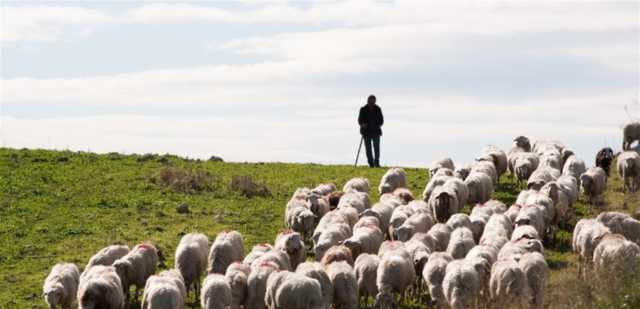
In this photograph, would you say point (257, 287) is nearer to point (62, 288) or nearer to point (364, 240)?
point (62, 288)

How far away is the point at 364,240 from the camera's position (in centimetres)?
2541

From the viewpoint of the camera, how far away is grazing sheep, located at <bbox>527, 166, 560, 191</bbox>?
102ft

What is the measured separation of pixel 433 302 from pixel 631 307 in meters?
4.64

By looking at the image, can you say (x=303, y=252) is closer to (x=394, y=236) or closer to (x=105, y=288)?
(x=394, y=236)

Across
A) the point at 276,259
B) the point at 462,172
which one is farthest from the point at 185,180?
the point at 276,259

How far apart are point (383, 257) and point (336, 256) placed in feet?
3.77

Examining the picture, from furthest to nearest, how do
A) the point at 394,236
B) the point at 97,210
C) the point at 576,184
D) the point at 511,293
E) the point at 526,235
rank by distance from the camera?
the point at 97,210 < the point at 576,184 < the point at 394,236 < the point at 526,235 < the point at 511,293

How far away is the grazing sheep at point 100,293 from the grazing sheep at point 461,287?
6192 mm

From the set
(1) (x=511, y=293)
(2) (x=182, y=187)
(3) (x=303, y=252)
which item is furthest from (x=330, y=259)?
(2) (x=182, y=187)

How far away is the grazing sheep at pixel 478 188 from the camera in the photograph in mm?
31422

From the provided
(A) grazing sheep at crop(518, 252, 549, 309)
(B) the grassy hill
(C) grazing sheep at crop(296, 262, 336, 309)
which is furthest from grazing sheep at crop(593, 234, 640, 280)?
(C) grazing sheep at crop(296, 262, 336, 309)

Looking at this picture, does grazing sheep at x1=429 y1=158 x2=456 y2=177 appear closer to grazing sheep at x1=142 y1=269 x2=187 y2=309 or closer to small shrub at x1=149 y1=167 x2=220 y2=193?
small shrub at x1=149 y1=167 x2=220 y2=193

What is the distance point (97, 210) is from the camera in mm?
33500

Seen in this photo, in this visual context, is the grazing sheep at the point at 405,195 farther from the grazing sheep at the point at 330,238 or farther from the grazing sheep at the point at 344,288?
the grazing sheep at the point at 344,288
